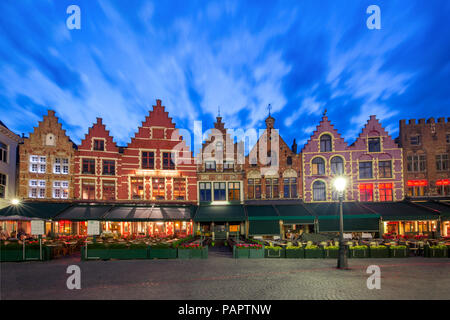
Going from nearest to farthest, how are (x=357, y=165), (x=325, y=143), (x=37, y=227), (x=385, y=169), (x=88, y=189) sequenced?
(x=37, y=227)
(x=88, y=189)
(x=385, y=169)
(x=357, y=165)
(x=325, y=143)

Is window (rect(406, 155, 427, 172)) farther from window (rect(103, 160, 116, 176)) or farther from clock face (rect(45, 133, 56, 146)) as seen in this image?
clock face (rect(45, 133, 56, 146))

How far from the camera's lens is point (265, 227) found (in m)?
25.6

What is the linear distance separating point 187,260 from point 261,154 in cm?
1573

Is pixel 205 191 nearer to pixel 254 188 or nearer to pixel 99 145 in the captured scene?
pixel 254 188

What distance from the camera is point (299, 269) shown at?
13.0 meters

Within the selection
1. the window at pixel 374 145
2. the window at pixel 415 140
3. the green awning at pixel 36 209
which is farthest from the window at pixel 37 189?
the window at pixel 415 140

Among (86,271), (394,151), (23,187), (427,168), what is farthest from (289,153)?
(23,187)

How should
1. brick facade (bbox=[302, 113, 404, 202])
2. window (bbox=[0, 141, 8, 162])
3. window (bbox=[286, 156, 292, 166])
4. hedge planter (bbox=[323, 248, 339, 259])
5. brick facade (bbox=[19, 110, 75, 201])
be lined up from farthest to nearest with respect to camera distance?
1. window (bbox=[286, 156, 292, 166])
2. brick facade (bbox=[302, 113, 404, 202])
3. brick facade (bbox=[19, 110, 75, 201])
4. window (bbox=[0, 141, 8, 162])
5. hedge planter (bbox=[323, 248, 339, 259])

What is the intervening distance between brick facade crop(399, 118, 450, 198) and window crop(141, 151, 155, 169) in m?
26.7

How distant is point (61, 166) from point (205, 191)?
578 inches

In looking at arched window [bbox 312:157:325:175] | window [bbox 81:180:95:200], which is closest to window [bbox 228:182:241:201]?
arched window [bbox 312:157:325:175]

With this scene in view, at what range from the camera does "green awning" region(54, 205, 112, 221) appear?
24.0 meters

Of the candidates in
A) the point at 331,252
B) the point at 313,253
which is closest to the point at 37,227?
the point at 313,253
